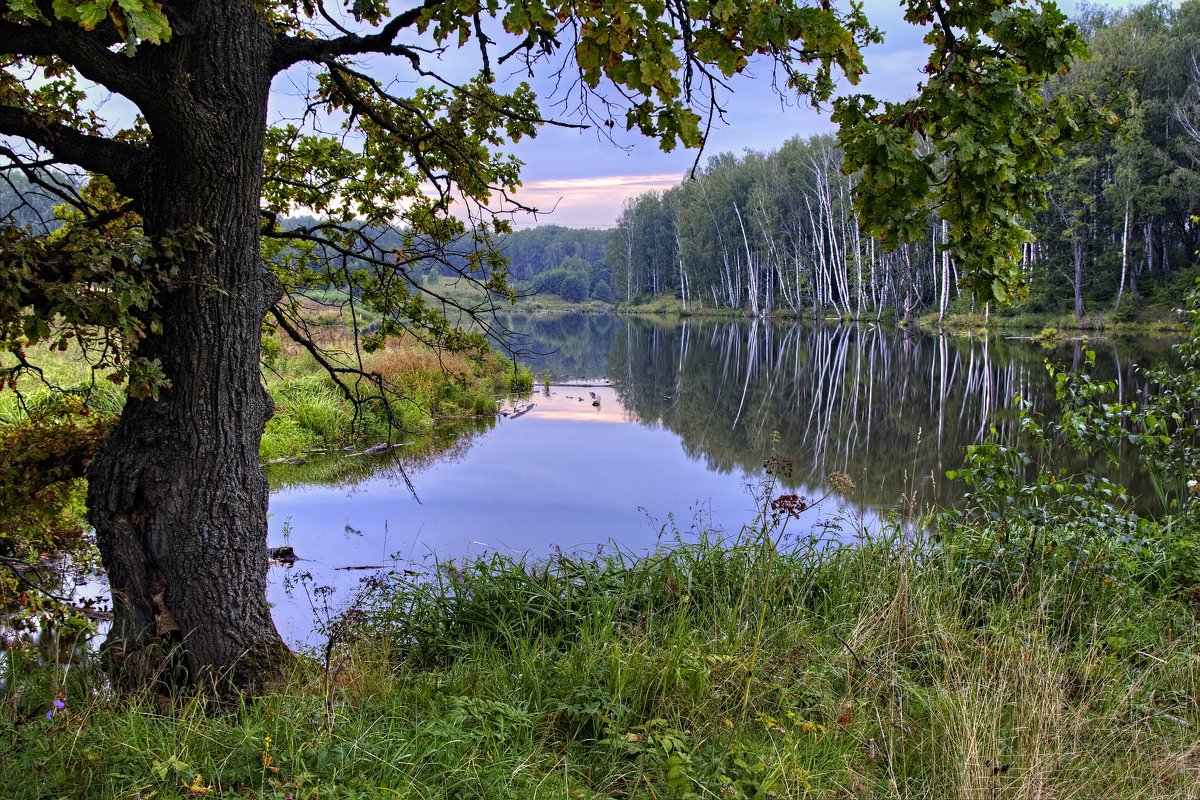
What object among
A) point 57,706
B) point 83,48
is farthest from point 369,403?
point 57,706

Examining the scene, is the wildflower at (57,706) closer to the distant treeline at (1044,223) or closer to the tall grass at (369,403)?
the distant treeline at (1044,223)

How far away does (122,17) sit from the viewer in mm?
2256

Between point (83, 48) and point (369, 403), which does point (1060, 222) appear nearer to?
point (369, 403)

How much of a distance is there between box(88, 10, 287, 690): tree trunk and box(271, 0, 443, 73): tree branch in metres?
0.17

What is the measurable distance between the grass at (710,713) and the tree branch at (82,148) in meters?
2.43

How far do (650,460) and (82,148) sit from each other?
11.2 m

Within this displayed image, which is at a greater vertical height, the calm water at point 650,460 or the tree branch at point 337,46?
the tree branch at point 337,46

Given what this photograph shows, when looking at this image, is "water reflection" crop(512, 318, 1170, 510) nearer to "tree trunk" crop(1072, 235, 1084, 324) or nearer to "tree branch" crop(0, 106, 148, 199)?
"tree trunk" crop(1072, 235, 1084, 324)

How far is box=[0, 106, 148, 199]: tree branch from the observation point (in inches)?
140

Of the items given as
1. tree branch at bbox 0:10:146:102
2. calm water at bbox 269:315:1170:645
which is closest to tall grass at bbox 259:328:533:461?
calm water at bbox 269:315:1170:645

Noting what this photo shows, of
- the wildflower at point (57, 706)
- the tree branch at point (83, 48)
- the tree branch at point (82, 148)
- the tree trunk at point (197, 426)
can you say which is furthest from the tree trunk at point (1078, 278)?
the wildflower at point (57, 706)

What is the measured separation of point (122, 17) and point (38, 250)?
1.28 m

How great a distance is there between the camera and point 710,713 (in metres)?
3.18

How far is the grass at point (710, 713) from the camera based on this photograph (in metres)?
2.62
